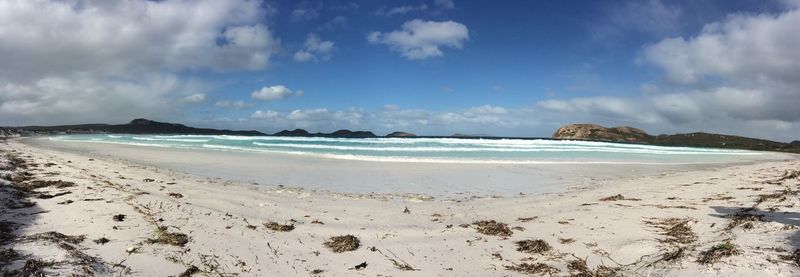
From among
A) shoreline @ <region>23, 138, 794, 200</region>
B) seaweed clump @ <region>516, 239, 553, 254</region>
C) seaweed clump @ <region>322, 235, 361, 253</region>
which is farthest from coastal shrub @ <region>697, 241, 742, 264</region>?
shoreline @ <region>23, 138, 794, 200</region>

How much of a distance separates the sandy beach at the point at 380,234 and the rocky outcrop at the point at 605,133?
84.7 meters

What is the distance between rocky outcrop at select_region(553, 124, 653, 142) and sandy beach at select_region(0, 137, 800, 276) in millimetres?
84699

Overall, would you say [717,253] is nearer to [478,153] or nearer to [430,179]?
[430,179]

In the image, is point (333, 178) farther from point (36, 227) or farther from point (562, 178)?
point (36, 227)

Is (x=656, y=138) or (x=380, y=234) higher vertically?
(x=656, y=138)

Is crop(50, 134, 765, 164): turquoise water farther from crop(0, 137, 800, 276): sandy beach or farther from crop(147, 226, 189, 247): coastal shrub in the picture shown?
crop(147, 226, 189, 247): coastal shrub

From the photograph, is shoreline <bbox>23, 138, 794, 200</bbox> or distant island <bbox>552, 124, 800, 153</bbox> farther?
distant island <bbox>552, 124, 800, 153</bbox>

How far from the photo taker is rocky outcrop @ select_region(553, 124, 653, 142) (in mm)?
85750

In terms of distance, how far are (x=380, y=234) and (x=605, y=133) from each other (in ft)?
307

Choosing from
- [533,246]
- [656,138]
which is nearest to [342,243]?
[533,246]

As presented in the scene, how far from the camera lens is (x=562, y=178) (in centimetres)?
1541

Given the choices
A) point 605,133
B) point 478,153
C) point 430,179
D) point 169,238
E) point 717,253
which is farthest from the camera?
point 605,133

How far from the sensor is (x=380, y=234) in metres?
6.70

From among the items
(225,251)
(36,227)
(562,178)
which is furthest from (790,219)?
(36,227)
